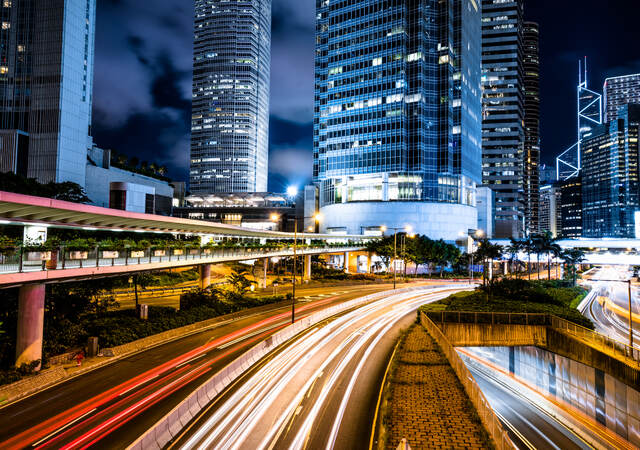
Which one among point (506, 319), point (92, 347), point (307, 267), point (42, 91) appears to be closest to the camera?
point (92, 347)

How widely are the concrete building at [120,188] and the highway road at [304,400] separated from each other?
53.2 m

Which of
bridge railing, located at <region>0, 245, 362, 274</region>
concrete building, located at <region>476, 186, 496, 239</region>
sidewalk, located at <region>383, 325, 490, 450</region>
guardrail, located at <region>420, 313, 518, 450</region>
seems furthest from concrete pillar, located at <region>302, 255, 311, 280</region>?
concrete building, located at <region>476, 186, 496, 239</region>

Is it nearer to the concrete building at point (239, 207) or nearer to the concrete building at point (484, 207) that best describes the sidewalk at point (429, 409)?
the concrete building at point (484, 207)

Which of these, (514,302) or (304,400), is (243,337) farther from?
(514,302)

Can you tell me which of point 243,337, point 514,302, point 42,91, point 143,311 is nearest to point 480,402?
point 243,337

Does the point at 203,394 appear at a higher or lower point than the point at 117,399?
higher

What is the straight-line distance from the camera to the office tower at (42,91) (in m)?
74.7

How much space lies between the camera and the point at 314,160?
410 ft

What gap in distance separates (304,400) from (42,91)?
93702mm

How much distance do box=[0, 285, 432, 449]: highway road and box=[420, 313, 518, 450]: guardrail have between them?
12814 millimetres

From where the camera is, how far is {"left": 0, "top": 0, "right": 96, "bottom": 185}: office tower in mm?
74688

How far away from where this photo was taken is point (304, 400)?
1622cm

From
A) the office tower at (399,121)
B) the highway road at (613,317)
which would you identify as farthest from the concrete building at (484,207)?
the highway road at (613,317)

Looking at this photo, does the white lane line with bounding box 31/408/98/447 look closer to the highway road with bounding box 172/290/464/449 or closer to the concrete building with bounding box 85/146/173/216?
the highway road with bounding box 172/290/464/449
